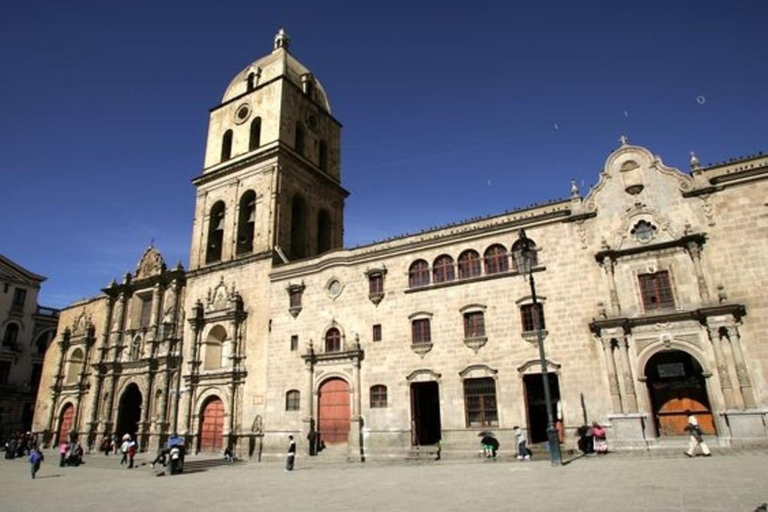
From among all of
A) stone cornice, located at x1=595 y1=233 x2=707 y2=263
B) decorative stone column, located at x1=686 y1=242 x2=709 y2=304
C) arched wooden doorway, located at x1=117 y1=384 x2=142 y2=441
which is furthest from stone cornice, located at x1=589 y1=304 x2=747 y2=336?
arched wooden doorway, located at x1=117 y1=384 x2=142 y2=441

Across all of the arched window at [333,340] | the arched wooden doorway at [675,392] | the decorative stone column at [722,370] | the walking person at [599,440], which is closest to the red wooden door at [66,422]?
the arched window at [333,340]

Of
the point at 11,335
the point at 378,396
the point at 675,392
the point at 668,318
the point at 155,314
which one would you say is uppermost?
the point at 11,335

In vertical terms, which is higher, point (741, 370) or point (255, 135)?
point (255, 135)

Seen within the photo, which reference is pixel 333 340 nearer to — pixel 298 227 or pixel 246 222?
pixel 298 227

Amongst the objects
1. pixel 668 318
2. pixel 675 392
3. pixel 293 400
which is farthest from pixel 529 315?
pixel 293 400

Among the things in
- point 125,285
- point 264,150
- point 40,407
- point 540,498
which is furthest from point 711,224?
point 40,407

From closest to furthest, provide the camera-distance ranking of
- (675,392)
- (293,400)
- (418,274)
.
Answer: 1. (675,392)
2. (418,274)
3. (293,400)

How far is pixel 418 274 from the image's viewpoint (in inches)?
1095

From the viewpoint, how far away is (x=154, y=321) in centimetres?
3759

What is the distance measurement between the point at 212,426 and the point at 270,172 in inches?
676

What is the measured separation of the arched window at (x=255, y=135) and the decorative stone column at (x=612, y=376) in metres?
27.9

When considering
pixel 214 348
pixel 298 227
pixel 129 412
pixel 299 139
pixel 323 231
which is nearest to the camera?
pixel 214 348

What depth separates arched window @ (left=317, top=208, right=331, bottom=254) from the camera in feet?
130

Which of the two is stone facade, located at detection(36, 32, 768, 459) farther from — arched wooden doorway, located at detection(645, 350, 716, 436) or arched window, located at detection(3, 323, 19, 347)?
A: arched window, located at detection(3, 323, 19, 347)
